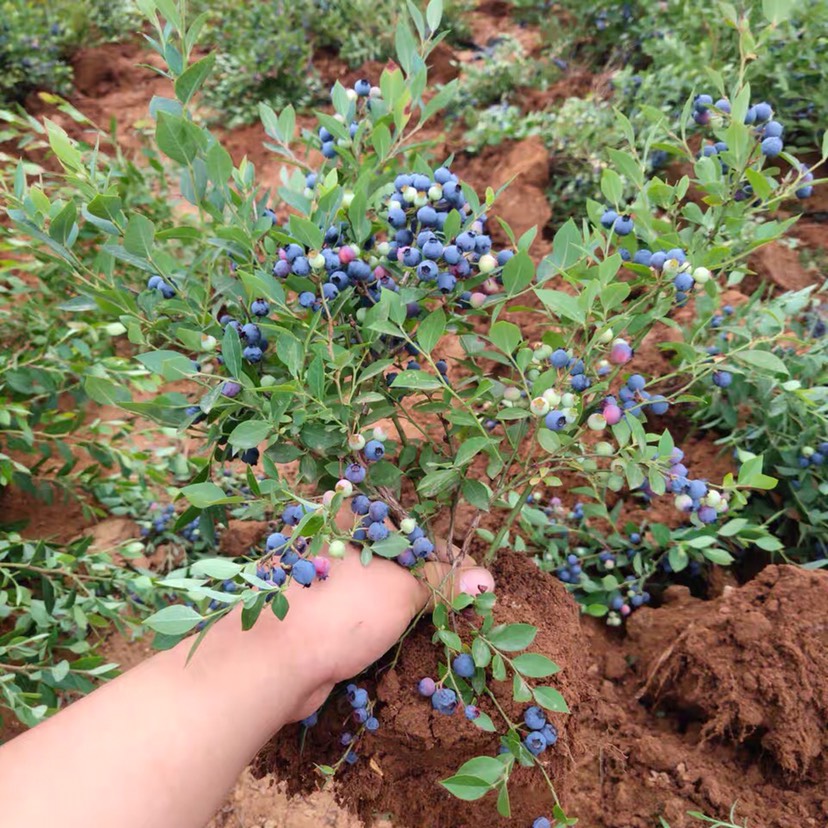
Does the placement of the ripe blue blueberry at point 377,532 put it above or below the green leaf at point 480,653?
above

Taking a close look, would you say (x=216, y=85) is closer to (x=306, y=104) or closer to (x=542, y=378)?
(x=306, y=104)

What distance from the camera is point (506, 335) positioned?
0.84m

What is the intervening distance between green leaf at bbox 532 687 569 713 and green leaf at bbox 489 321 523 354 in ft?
1.45

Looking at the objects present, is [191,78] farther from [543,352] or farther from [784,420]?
[784,420]

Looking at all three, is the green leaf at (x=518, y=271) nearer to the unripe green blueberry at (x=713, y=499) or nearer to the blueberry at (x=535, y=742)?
the unripe green blueberry at (x=713, y=499)

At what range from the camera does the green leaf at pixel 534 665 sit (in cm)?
83

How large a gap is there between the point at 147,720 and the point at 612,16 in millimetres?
3596

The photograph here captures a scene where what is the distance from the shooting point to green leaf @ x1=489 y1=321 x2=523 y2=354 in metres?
0.83

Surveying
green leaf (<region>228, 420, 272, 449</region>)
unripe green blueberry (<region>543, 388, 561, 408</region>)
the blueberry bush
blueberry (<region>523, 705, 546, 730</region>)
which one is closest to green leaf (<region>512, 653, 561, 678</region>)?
the blueberry bush

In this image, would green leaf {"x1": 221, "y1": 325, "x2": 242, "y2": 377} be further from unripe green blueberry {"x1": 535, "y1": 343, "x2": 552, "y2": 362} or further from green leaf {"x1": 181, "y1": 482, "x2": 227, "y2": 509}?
unripe green blueberry {"x1": 535, "y1": 343, "x2": 552, "y2": 362}

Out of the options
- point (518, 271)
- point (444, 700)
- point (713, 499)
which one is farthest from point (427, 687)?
point (518, 271)

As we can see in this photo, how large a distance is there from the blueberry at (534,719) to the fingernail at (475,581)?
7.0 inches

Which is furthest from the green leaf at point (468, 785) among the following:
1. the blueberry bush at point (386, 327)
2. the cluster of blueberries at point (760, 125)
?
the cluster of blueberries at point (760, 125)

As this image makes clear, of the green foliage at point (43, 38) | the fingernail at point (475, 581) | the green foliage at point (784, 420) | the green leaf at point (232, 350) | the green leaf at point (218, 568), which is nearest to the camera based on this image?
the green leaf at point (218, 568)
